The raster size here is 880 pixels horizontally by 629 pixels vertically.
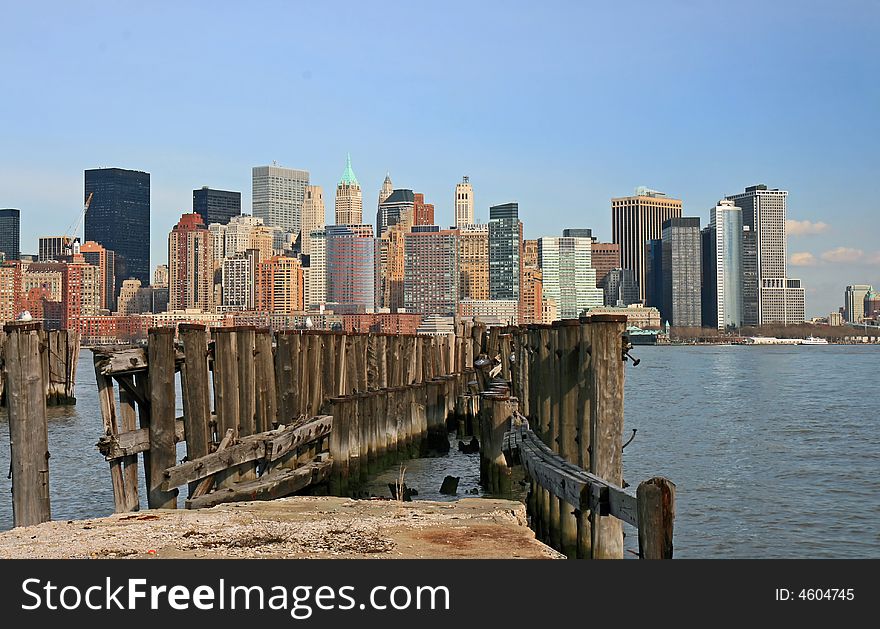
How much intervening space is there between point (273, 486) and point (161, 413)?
2565 mm

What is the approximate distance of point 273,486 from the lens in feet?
53.1

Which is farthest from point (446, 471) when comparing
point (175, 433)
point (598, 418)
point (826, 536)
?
point (598, 418)

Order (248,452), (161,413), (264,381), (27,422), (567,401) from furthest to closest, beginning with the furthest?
(264,381), (248,452), (567,401), (161,413), (27,422)

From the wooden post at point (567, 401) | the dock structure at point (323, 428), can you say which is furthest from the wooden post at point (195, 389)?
the wooden post at point (567, 401)

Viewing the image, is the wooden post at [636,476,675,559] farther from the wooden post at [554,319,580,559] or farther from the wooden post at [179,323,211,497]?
the wooden post at [179,323,211,497]

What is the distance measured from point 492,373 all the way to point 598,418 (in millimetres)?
24014

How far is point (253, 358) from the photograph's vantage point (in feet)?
55.5

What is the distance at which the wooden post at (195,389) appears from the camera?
583 inches

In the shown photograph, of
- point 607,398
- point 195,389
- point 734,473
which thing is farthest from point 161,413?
point 734,473

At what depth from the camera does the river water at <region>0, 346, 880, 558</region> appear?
64.6 feet
